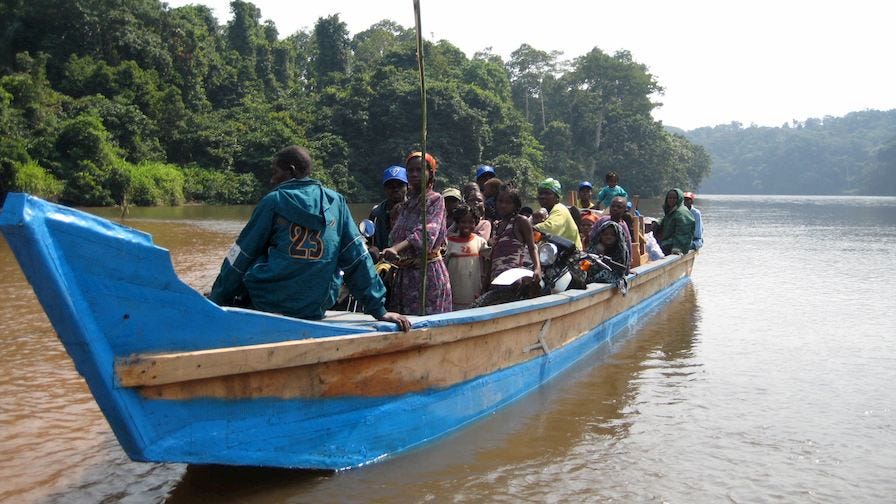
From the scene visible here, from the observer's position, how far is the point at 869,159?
105 meters

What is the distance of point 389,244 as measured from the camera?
16.4 ft

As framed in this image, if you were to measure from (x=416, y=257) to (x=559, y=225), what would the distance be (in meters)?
2.17

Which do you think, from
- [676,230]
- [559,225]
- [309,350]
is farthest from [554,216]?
[676,230]

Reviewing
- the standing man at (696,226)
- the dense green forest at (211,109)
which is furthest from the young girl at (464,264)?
the dense green forest at (211,109)

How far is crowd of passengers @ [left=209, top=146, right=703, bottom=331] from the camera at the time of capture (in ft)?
11.7

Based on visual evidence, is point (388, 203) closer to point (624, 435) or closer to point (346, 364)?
point (346, 364)

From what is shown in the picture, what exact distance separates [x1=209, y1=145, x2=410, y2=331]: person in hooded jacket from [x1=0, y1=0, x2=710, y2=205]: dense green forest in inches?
860

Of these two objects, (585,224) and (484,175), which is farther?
(585,224)

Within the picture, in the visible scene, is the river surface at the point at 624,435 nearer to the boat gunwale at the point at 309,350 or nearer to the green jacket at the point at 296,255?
the boat gunwale at the point at 309,350

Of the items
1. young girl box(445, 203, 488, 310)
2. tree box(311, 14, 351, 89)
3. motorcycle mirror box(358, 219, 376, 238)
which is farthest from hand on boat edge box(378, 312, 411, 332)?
tree box(311, 14, 351, 89)

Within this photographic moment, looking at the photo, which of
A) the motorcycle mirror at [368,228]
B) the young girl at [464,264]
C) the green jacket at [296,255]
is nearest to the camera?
the green jacket at [296,255]

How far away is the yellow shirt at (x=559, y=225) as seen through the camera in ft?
20.8

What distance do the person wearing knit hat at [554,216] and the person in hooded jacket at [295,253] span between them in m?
2.76

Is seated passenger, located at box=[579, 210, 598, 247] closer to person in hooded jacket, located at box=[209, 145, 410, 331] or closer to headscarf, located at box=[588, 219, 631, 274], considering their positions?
headscarf, located at box=[588, 219, 631, 274]
